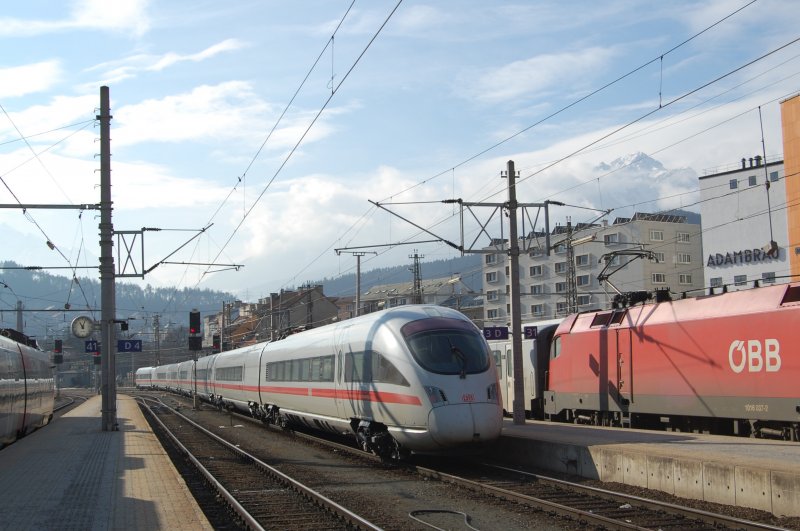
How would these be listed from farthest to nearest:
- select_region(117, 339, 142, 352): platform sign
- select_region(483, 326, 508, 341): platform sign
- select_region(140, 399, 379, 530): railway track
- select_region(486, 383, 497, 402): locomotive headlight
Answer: select_region(117, 339, 142, 352): platform sign
select_region(483, 326, 508, 341): platform sign
select_region(486, 383, 497, 402): locomotive headlight
select_region(140, 399, 379, 530): railway track

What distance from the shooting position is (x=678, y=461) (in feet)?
45.1

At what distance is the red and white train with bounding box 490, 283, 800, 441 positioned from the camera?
16.5 m

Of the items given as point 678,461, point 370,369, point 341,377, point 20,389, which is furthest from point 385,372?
point 20,389

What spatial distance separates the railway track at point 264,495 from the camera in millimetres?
12367

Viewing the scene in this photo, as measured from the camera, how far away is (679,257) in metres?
85.9

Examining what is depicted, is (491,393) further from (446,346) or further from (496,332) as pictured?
(496,332)

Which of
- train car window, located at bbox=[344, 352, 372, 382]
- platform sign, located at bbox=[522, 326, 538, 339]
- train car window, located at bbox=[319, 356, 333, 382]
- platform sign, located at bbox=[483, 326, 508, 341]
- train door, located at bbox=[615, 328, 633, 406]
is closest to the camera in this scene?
train car window, located at bbox=[344, 352, 372, 382]

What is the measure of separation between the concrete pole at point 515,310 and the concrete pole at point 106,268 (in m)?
13.0

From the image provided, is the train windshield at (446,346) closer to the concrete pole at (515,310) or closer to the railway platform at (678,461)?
the railway platform at (678,461)

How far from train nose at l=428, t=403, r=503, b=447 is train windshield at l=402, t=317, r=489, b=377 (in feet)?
2.63

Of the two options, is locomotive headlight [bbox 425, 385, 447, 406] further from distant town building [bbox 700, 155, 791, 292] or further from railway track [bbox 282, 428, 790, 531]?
distant town building [bbox 700, 155, 791, 292]

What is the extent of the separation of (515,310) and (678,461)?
957 centimetres

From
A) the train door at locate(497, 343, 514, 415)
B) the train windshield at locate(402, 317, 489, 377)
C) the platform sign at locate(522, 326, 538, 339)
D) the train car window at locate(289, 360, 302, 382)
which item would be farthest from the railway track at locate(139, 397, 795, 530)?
the train door at locate(497, 343, 514, 415)

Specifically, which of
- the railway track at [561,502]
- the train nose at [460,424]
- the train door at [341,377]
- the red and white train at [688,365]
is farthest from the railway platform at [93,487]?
Result: the red and white train at [688,365]
